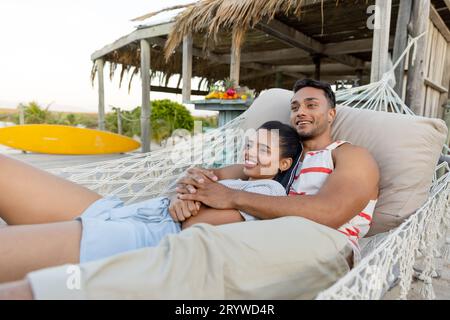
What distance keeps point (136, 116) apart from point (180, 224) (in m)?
7.02

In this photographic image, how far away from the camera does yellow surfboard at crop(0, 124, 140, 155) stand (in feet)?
15.7

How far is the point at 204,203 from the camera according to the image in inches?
42.5

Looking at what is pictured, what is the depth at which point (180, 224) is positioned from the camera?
110 cm

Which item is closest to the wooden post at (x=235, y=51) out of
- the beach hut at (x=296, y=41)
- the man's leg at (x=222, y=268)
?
the beach hut at (x=296, y=41)

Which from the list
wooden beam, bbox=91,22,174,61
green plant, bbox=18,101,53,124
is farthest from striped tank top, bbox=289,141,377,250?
green plant, bbox=18,101,53,124

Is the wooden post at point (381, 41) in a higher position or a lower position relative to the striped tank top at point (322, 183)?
higher

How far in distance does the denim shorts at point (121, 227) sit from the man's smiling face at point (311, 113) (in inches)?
26.0

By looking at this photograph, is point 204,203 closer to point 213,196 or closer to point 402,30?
point 213,196

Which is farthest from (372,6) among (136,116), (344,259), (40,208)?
(136,116)

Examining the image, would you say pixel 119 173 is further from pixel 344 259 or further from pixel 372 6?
pixel 372 6

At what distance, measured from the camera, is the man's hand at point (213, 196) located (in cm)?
106

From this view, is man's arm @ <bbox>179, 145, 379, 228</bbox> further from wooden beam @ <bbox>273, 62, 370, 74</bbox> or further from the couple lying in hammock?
wooden beam @ <bbox>273, 62, 370, 74</bbox>

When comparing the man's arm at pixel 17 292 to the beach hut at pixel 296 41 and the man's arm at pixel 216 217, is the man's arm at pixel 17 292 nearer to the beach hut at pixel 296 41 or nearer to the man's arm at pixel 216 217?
the man's arm at pixel 216 217

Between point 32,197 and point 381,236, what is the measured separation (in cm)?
136
